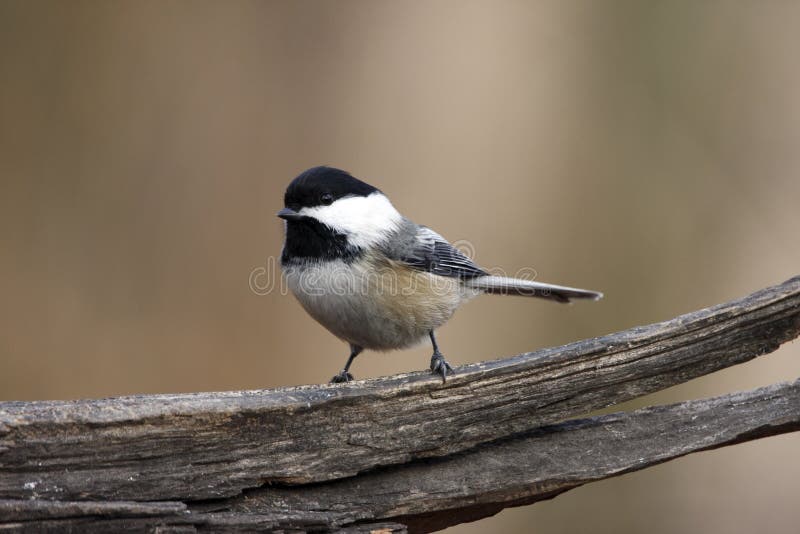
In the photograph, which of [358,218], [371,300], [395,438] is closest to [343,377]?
[371,300]

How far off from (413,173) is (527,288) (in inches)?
30.6

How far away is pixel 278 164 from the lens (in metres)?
3.07

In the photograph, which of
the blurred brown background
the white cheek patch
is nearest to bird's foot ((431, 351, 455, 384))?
the white cheek patch

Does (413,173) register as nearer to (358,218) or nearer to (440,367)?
(358,218)

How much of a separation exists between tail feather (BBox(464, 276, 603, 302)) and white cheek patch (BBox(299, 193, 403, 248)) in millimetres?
473

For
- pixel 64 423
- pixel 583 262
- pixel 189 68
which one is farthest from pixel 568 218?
pixel 64 423

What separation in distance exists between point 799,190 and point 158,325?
2.77 m

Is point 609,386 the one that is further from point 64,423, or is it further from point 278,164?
point 278,164

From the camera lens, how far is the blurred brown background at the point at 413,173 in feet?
9.38

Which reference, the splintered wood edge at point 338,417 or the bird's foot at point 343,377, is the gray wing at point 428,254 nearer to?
the bird's foot at point 343,377

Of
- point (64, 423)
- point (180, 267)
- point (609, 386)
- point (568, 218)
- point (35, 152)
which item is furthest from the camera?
point (568, 218)

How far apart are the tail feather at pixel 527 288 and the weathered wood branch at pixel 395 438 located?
88cm

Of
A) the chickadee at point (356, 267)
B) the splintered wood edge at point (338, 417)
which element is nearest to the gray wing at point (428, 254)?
the chickadee at point (356, 267)

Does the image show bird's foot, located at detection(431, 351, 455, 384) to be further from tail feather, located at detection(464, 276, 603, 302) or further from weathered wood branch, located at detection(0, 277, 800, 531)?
tail feather, located at detection(464, 276, 603, 302)
